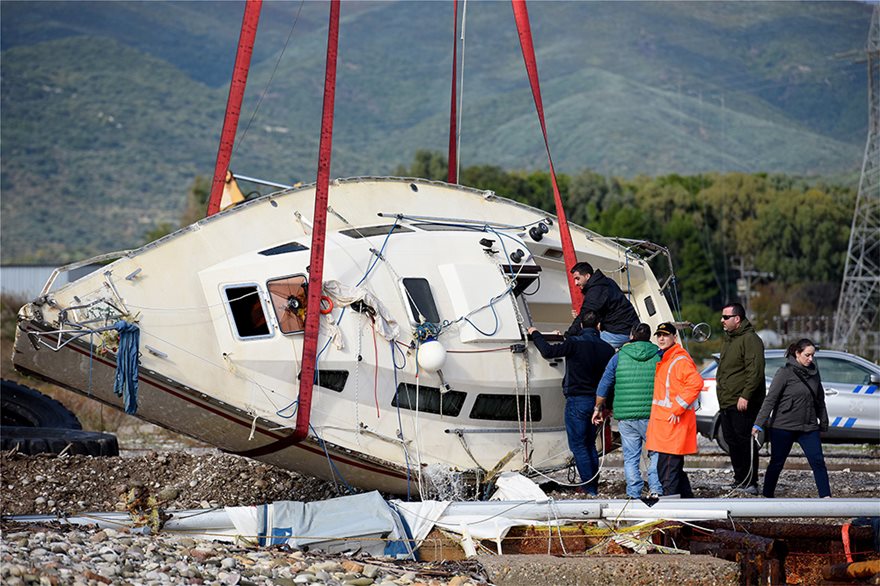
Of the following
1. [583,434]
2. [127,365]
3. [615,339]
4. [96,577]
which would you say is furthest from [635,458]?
[96,577]

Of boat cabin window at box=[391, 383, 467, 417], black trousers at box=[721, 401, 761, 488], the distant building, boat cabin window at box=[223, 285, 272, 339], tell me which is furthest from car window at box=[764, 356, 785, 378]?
the distant building

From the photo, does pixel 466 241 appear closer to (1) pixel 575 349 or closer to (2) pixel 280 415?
(1) pixel 575 349

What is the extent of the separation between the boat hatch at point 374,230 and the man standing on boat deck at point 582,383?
6.23ft

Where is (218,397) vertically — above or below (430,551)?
above

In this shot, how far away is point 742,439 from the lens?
14125 millimetres

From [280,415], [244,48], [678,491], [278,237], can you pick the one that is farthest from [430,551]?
[244,48]

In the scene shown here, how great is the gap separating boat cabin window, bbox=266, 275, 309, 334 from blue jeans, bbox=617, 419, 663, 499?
354 centimetres

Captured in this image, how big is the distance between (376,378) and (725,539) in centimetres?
389

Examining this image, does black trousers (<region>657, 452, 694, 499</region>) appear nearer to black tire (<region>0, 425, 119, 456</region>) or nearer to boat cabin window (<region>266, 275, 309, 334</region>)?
boat cabin window (<region>266, 275, 309, 334</region>)

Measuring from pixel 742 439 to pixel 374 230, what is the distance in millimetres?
4885

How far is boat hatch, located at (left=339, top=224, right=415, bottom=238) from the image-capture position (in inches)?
534

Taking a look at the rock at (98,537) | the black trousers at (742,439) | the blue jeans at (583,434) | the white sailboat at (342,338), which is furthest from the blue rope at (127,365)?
the black trousers at (742,439)

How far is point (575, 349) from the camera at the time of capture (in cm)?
1348

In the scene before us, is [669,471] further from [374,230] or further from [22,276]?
[22,276]
